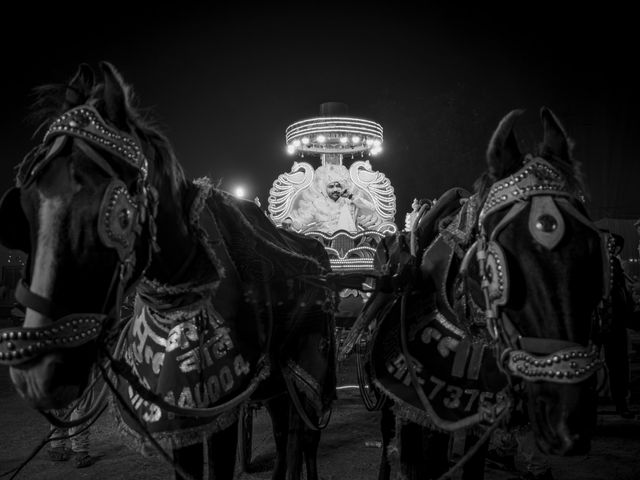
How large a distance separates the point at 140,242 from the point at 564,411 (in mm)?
1493

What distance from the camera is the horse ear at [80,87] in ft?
5.31

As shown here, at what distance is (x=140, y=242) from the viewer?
1616 millimetres

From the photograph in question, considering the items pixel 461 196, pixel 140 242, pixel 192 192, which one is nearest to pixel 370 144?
pixel 461 196

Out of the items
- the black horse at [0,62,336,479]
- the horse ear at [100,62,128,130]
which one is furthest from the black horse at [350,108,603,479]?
the horse ear at [100,62,128,130]

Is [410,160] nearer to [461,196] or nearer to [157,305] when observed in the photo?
[461,196]

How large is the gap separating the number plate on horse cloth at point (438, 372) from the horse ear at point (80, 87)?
1.86m

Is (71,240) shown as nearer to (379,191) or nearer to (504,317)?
(504,317)

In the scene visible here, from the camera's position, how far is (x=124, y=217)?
4.79 feet

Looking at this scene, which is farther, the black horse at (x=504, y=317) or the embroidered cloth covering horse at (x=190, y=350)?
the embroidered cloth covering horse at (x=190, y=350)

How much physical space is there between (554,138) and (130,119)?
5.31ft

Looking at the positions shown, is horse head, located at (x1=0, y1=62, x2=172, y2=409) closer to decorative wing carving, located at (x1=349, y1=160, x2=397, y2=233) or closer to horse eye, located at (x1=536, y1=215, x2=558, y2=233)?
horse eye, located at (x1=536, y1=215, x2=558, y2=233)

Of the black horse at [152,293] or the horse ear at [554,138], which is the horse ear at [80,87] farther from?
the horse ear at [554,138]

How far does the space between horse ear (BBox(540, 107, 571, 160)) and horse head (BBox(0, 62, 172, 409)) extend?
5.03 feet

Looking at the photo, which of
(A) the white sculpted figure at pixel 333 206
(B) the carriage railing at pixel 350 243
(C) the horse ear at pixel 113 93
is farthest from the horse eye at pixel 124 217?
(A) the white sculpted figure at pixel 333 206
